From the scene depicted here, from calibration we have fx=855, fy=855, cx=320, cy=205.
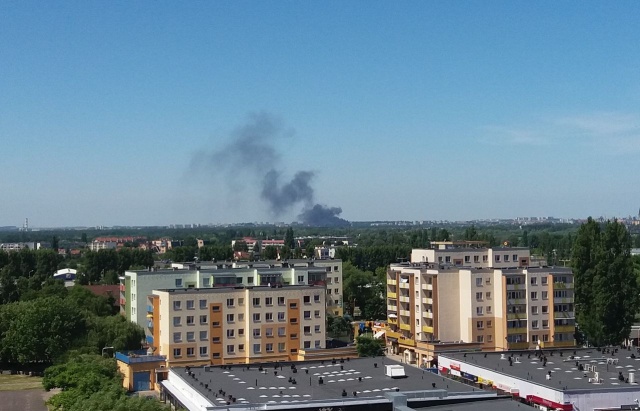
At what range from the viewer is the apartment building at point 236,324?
1825 inches

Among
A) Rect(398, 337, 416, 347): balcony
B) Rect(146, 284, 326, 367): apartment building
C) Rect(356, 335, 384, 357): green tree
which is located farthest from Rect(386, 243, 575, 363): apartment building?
Rect(146, 284, 326, 367): apartment building

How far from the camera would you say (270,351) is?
47375mm

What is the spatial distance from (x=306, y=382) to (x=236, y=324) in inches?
642

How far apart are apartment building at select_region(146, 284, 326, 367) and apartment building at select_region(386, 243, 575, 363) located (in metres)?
8.65

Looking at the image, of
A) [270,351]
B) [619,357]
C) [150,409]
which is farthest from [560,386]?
[270,351]

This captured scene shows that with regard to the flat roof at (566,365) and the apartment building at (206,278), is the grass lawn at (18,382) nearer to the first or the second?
the apartment building at (206,278)

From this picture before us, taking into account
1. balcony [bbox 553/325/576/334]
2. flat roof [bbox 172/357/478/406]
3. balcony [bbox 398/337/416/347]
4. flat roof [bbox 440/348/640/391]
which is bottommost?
balcony [bbox 398/337/416/347]

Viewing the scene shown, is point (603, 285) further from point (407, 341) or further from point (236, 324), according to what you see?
point (236, 324)

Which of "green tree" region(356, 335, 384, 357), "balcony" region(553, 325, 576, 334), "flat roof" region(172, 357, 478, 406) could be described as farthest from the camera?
"balcony" region(553, 325, 576, 334)

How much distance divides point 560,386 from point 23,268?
279ft

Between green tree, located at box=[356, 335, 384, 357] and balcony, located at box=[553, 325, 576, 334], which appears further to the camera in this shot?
balcony, located at box=[553, 325, 576, 334]

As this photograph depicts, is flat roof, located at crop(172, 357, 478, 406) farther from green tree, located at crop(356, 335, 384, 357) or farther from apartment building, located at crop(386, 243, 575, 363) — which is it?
apartment building, located at crop(386, 243, 575, 363)

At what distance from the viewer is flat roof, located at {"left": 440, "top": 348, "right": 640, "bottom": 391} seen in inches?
1225

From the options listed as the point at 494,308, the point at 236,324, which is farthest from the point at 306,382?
the point at 494,308
